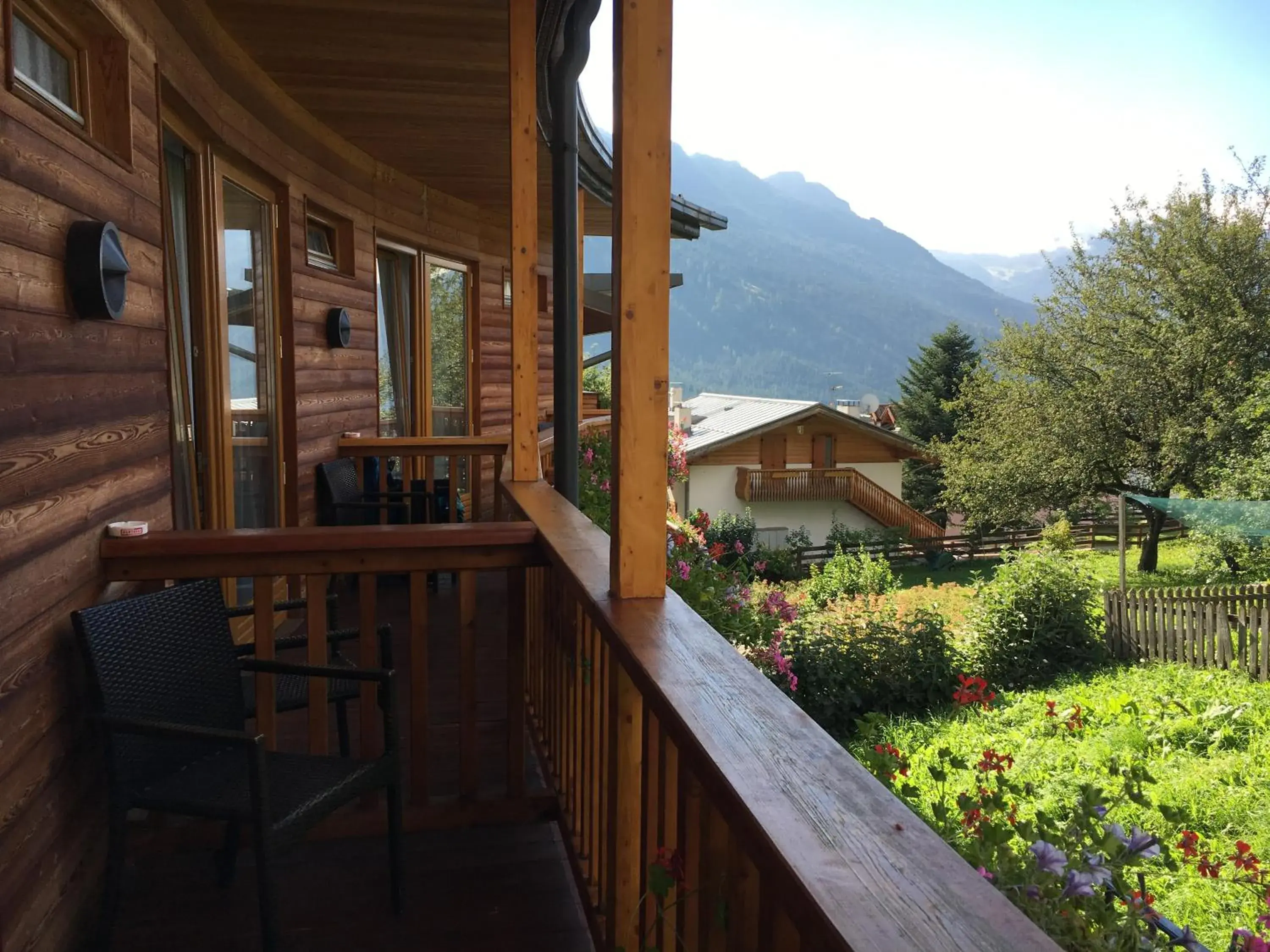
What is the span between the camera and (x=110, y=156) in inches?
93.8

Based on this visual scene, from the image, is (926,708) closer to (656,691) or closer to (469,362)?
(469,362)

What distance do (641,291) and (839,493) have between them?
2817cm

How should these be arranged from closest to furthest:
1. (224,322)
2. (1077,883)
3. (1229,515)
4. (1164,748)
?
(1077,883) → (224,322) → (1164,748) → (1229,515)

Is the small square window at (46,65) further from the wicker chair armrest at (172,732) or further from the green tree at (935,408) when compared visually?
the green tree at (935,408)

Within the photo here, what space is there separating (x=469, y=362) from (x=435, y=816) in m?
5.34

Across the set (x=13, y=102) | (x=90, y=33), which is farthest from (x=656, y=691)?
(x=90, y=33)

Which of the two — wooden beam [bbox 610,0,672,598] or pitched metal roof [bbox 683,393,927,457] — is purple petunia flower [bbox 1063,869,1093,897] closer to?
wooden beam [bbox 610,0,672,598]

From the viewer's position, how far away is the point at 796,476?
28.8m

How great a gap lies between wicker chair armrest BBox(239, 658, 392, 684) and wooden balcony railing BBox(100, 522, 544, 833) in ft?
0.33

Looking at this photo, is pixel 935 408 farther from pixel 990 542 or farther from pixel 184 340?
pixel 184 340

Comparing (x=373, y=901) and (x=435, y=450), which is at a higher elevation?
(x=435, y=450)

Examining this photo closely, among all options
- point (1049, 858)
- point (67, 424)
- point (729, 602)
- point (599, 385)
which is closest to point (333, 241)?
point (729, 602)

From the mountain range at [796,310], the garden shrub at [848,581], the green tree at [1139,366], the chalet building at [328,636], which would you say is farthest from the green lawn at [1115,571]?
the mountain range at [796,310]

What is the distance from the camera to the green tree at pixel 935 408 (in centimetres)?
3203
